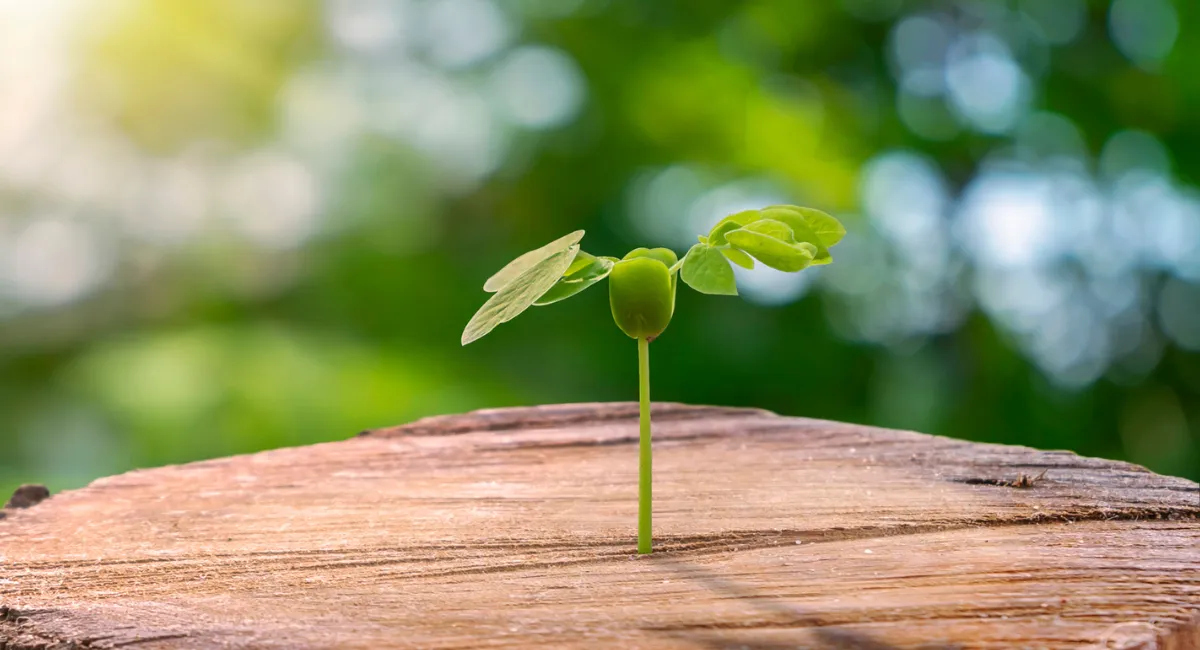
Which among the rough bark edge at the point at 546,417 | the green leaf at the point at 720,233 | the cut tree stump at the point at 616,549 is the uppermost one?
the green leaf at the point at 720,233

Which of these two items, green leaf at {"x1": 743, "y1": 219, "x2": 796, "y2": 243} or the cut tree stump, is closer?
the cut tree stump

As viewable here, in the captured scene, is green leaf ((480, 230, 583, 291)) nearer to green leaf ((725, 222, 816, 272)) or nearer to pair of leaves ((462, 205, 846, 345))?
pair of leaves ((462, 205, 846, 345))

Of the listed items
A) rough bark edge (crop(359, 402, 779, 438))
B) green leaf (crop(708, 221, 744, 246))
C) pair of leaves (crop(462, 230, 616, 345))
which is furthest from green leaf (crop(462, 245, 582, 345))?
rough bark edge (crop(359, 402, 779, 438))

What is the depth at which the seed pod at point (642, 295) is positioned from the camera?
62 cm

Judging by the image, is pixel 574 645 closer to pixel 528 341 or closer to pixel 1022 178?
pixel 528 341

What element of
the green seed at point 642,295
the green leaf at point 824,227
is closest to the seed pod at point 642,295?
the green seed at point 642,295

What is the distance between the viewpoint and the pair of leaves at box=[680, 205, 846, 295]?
0.58 m

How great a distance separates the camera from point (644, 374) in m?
0.65

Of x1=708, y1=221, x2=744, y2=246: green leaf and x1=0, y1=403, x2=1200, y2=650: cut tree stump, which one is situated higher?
x1=708, y1=221, x2=744, y2=246: green leaf

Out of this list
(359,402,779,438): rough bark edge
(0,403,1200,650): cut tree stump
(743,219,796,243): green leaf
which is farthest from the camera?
(359,402,779,438): rough bark edge

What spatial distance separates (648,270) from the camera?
2.04 ft

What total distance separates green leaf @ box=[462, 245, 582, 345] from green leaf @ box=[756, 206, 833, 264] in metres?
0.15

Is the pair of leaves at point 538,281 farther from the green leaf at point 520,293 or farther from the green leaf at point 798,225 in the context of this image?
the green leaf at point 798,225

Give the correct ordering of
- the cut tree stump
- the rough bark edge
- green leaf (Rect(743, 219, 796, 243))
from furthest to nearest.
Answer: the rough bark edge → green leaf (Rect(743, 219, 796, 243)) → the cut tree stump
